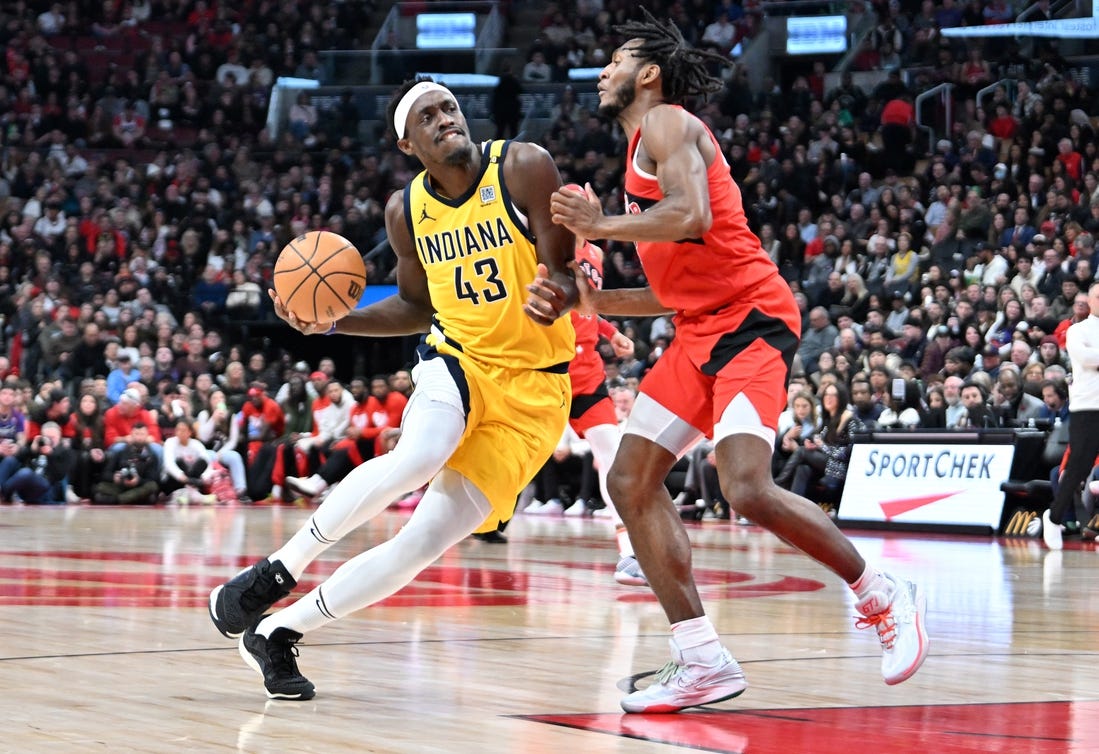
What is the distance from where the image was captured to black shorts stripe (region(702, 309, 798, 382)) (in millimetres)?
4594

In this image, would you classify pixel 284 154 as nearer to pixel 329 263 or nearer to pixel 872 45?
pixel 872 45

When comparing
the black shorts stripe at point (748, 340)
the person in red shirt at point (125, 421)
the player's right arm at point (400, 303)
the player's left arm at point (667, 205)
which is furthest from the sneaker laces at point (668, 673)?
the person in red shirt at point (125, 421)

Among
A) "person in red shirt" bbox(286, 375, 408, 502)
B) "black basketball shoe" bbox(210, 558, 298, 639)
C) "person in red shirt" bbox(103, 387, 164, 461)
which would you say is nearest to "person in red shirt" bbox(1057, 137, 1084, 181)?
"person in red shirt" bbox(286, 375, 408, 502)

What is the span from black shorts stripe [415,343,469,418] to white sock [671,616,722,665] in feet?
2.94

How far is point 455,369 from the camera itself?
4.78 metres

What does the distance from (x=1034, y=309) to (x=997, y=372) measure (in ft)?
3.78

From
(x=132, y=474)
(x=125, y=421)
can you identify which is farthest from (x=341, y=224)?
(x=132, y=474)

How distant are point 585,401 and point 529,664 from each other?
4062 millimetres

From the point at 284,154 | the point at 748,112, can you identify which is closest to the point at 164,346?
the point at 284,154

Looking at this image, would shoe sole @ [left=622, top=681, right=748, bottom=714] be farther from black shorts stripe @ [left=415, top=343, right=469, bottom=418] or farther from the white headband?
the white headband

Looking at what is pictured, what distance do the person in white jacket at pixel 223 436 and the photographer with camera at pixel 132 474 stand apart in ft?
2.88

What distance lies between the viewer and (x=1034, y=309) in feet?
49.5

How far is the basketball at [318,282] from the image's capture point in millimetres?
4895

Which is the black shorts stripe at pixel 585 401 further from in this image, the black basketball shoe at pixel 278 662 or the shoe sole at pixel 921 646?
the black basketball shoe at pixel 278 662
